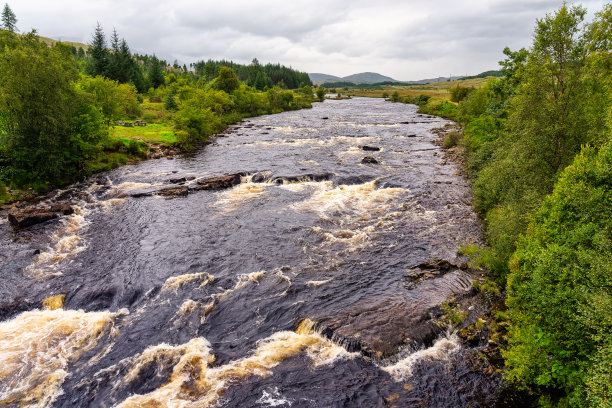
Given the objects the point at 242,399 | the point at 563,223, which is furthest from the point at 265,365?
the point at 563,223

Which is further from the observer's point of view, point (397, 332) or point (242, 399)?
point (397, 332)

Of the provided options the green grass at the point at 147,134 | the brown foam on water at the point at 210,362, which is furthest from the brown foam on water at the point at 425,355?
the green grass at the point at 147,134

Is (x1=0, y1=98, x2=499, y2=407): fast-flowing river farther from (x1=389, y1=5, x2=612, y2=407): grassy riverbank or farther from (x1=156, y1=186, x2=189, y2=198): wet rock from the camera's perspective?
(x1=389, y1=5, x2=612, y2=407): grassy riverbank

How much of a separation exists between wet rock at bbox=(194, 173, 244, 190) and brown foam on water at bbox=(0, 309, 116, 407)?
73.6ft

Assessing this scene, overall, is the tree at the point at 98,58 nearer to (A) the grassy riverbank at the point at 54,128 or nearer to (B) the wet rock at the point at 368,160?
(A) the grassy riverbank at the point at 54,128

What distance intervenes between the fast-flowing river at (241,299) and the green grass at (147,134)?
21425 mm

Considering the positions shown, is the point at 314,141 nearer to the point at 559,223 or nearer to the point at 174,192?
the point at 174,192

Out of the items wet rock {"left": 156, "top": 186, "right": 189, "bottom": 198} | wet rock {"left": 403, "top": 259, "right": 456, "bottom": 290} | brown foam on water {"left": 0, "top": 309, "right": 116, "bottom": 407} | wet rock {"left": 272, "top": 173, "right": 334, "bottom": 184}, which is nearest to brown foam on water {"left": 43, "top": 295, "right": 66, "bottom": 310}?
brown foam on water {"left": 0, "top": 309, "right": 116, "bottom": 407}

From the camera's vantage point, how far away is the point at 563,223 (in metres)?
15.1

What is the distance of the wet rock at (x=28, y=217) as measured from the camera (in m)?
28.4

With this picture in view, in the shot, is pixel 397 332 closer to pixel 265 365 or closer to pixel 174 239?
pixel 265 365

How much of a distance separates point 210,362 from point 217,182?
90.8ft

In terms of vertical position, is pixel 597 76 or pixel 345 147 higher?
pixel 597 76

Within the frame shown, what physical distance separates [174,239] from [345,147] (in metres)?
38.8
